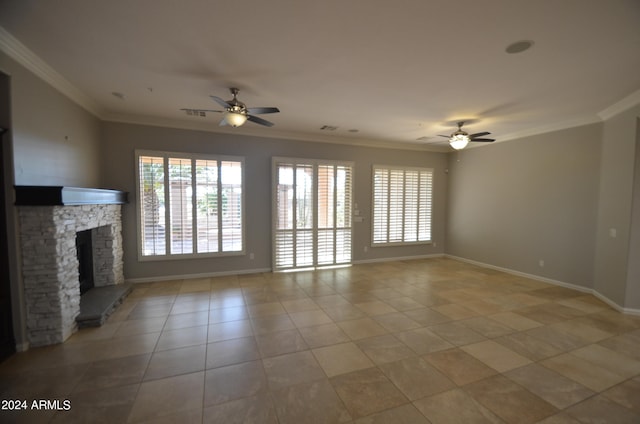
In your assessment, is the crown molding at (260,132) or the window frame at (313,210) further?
the window frame at (313,210)

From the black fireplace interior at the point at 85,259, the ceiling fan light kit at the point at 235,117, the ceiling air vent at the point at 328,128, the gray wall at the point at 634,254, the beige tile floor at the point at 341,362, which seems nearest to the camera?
the beige tile floor at the point at 341,362

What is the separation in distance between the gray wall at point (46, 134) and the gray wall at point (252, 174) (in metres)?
0.57

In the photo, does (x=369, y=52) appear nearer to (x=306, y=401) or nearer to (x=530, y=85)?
(x=530, y=85)

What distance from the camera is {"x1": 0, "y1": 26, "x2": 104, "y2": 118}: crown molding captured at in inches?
98.2

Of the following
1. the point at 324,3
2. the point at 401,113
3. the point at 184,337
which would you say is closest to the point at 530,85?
the point at 401,113

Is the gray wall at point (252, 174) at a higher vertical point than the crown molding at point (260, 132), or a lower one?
lower

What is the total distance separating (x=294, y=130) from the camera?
5.70 meters

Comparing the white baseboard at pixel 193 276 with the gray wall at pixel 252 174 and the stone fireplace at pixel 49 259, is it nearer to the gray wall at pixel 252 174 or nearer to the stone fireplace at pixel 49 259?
the gray wall at pixel 252 174

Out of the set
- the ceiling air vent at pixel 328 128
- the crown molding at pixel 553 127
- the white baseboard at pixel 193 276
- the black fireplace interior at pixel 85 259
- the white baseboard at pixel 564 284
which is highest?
the ceiling air vent at pixel 328 128

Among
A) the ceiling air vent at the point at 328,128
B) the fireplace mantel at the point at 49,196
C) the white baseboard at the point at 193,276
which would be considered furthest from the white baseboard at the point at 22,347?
the ceiling air vent at the point at 328,128

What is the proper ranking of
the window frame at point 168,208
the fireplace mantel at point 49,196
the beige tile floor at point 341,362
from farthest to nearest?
1. the window frame at point 168,208
2. the fireplace mantel at point 49,196
3. the beige tile floor at point 341,362

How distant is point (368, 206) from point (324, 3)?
16.5 feet

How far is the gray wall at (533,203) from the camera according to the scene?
473 centimetres

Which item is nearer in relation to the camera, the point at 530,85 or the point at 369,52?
the point at 369,52
